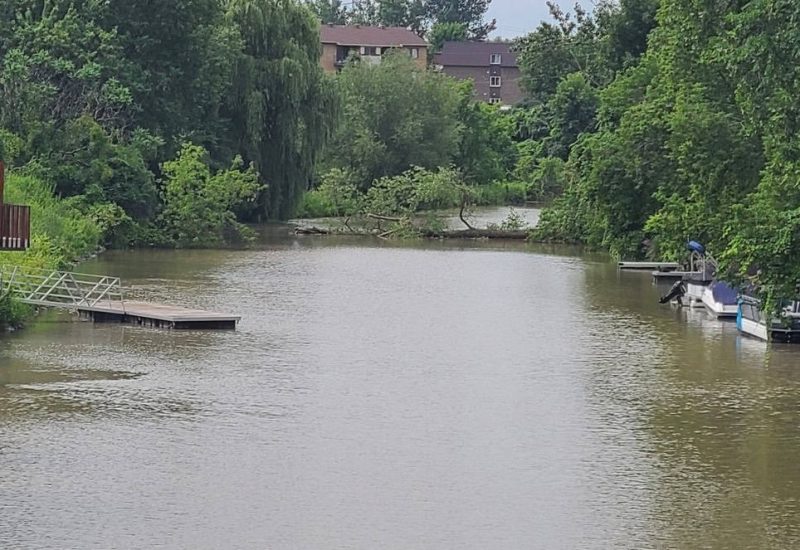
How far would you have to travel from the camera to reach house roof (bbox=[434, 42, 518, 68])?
6019 inches

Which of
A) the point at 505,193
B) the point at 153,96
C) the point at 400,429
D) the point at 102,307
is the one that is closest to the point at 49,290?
the point at 102,307

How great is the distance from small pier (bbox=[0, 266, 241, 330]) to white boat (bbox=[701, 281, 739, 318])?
12008mm

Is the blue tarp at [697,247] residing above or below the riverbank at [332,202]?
below

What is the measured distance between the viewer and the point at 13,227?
1148 inches

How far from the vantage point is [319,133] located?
64.8 m

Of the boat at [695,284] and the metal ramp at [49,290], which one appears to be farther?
the boat at [695,284]

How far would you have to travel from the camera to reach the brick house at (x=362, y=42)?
139 m

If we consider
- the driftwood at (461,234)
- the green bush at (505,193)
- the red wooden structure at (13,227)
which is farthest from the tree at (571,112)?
the red wooden structure at (13,227)

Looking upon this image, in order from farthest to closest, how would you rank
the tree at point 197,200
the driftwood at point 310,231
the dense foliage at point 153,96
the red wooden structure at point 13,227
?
the driftwood at point 310,231 < the tree at point 197,200 < the dense foliage at point 153,96 < the red wooden structure at point 13,227

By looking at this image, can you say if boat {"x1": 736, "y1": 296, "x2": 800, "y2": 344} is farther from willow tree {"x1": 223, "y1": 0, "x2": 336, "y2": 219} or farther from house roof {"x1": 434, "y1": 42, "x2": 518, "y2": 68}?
house roof {"x1": 434, "y1": 42, "x2": 518, "y2": 68}

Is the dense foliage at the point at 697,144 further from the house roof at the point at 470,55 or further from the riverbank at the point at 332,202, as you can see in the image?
the house roof at the point at 470,55

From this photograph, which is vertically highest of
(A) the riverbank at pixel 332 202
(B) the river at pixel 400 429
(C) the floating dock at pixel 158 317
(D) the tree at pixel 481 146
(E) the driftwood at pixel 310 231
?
(D) the tree at pixel 481 146

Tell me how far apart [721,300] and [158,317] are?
13983mm

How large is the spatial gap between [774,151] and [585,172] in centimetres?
2255
